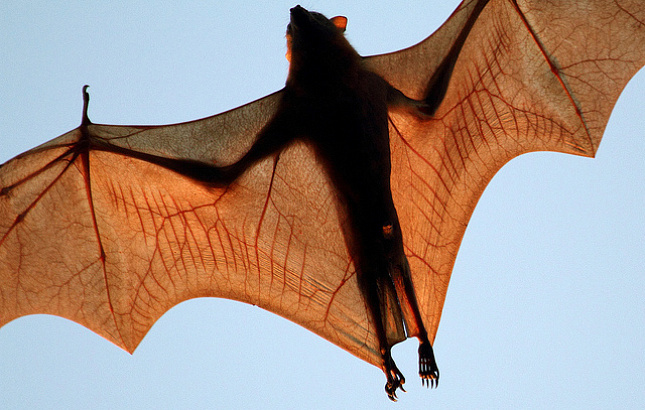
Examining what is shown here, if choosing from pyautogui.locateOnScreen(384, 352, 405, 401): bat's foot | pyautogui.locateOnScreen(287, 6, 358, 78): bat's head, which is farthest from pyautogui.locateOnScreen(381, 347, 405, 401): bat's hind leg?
pyautogui.locateOnScreen(287, 6, 358, 78): bat's head

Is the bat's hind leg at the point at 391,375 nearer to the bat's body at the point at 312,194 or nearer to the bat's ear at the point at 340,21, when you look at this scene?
the bat's body at the point at 312,194

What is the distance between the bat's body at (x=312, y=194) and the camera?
23.8 feet

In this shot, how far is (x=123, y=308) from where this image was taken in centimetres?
761

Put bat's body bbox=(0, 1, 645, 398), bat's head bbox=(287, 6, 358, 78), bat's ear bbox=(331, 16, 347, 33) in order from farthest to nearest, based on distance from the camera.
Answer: bat's ear bbox=(331, 16, 347, 33) → bat's body bbox=(0, 1, 645, 398) → bat's head bbox=(287, 6, 358, 78)

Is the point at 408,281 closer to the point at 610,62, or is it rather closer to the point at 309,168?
the point at 309,168

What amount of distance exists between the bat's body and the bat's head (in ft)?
0.36

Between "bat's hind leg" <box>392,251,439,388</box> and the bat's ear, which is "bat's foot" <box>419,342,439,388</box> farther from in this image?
the bat's ear

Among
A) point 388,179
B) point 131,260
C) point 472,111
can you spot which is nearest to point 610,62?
point 472,111

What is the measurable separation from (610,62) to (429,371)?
153 inches

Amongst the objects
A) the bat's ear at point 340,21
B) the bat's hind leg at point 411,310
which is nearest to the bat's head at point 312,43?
the bat's ear at point 340,21

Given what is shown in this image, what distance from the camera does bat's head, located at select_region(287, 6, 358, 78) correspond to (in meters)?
6.89

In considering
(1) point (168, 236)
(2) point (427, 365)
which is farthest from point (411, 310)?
(1) point (168, 236)

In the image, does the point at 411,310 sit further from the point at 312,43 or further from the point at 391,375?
the point at 312,43

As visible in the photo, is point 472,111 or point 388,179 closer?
point 388,179
